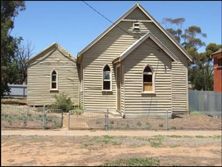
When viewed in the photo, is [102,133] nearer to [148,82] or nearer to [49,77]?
[148,82]

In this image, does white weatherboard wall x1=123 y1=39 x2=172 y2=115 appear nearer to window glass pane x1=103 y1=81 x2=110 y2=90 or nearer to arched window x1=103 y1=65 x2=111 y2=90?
arched window x1=103 y1=65 x2=111 y2=90

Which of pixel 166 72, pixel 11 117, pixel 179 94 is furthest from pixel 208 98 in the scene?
pixel 11 117

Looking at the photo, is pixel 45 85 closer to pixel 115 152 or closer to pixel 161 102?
pixel 161 102

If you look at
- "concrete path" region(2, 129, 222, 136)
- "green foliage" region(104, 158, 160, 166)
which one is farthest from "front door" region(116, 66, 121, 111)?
"green foliage" region(104, 158, 160, 166)

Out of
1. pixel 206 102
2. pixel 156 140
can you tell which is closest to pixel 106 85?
pixel 206 102

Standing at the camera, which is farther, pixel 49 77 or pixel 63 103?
pixel 49 77

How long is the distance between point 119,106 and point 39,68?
7.74 metres

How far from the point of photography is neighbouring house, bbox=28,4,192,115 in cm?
2811

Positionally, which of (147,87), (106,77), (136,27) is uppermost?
(136,27)

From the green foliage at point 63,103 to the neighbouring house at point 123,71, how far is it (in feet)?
2.72

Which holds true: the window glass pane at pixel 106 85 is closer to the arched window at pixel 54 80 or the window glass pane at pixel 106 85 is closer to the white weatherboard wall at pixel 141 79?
the white weatherboard wall at pixel 141 79

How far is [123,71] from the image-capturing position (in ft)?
91.8

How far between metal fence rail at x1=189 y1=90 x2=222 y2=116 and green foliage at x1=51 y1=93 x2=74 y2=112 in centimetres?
842

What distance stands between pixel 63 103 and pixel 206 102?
9474 mm
